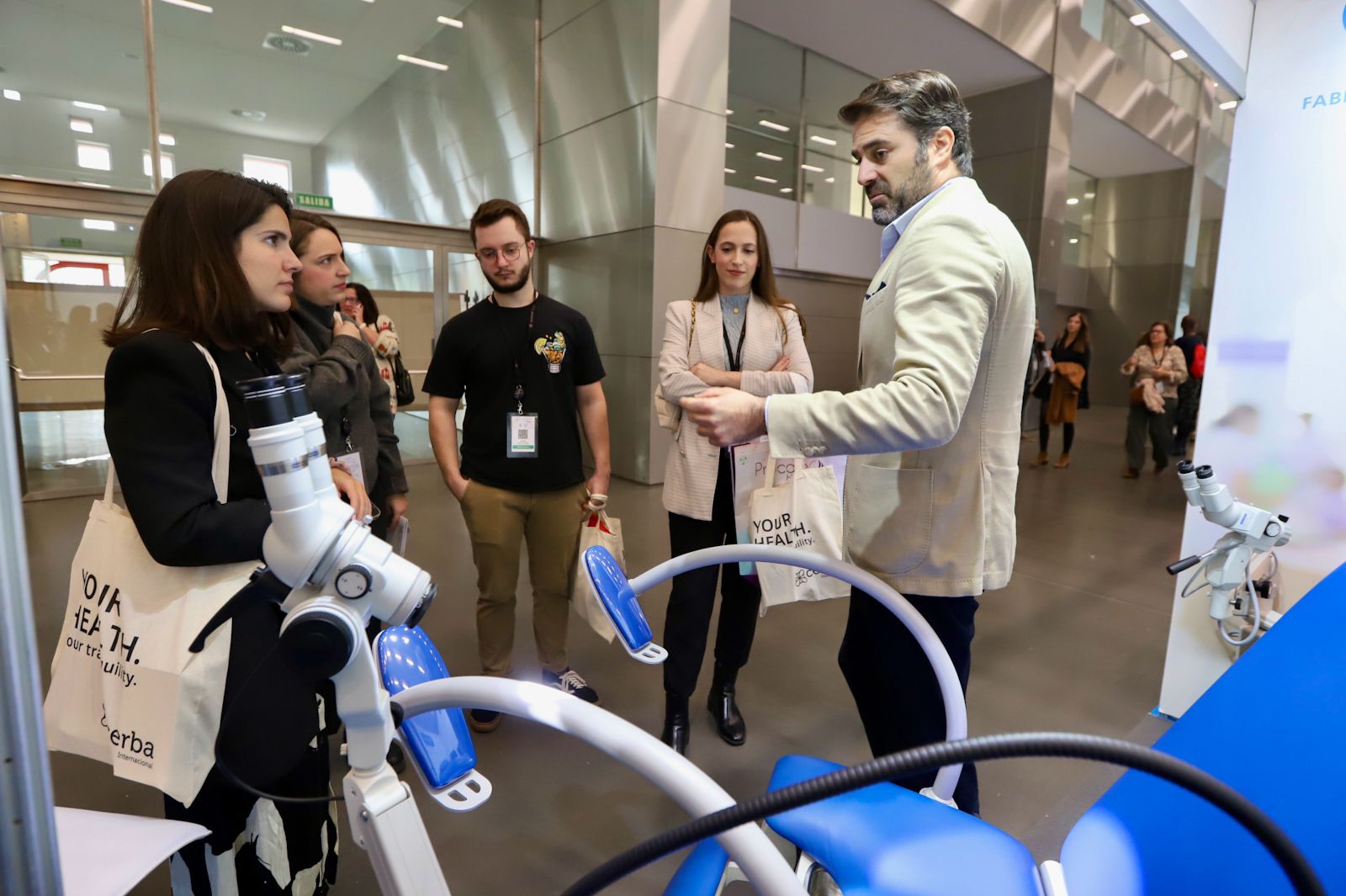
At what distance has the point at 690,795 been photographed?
67 cm

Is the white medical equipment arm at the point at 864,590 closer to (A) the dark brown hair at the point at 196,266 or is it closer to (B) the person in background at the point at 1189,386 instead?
(A) the dark brown hair at the point at 196,266

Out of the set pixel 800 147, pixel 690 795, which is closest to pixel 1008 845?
pixel 690 795

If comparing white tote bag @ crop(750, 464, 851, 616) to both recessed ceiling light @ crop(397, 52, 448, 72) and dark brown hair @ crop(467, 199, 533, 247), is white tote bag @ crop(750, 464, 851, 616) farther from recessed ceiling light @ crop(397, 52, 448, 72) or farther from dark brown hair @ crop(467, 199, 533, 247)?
recessed ceiling light @ crop(397, 52, 448, 72)

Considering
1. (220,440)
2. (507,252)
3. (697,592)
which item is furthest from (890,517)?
(507,252)

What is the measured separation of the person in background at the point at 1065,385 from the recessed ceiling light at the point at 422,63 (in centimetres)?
657

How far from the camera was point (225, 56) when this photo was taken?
5.50 m

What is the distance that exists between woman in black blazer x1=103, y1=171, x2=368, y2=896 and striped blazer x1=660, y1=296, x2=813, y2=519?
1115mm

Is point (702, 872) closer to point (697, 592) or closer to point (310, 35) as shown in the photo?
point (697, 592)

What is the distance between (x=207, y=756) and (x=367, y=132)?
669 cm

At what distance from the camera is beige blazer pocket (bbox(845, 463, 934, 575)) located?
4.15ft

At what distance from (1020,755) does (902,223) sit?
101cm

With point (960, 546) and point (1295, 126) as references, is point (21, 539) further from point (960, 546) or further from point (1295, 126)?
point (1295, 126)

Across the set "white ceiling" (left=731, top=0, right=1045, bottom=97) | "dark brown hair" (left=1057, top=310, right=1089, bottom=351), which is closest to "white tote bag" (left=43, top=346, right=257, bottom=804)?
"white ceiling" (left=731, top=0, right=1045, bottom=97)

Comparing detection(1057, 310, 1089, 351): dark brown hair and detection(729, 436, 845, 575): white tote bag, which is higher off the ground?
detection(1057, 310, 1089, 351): dark brown hair
